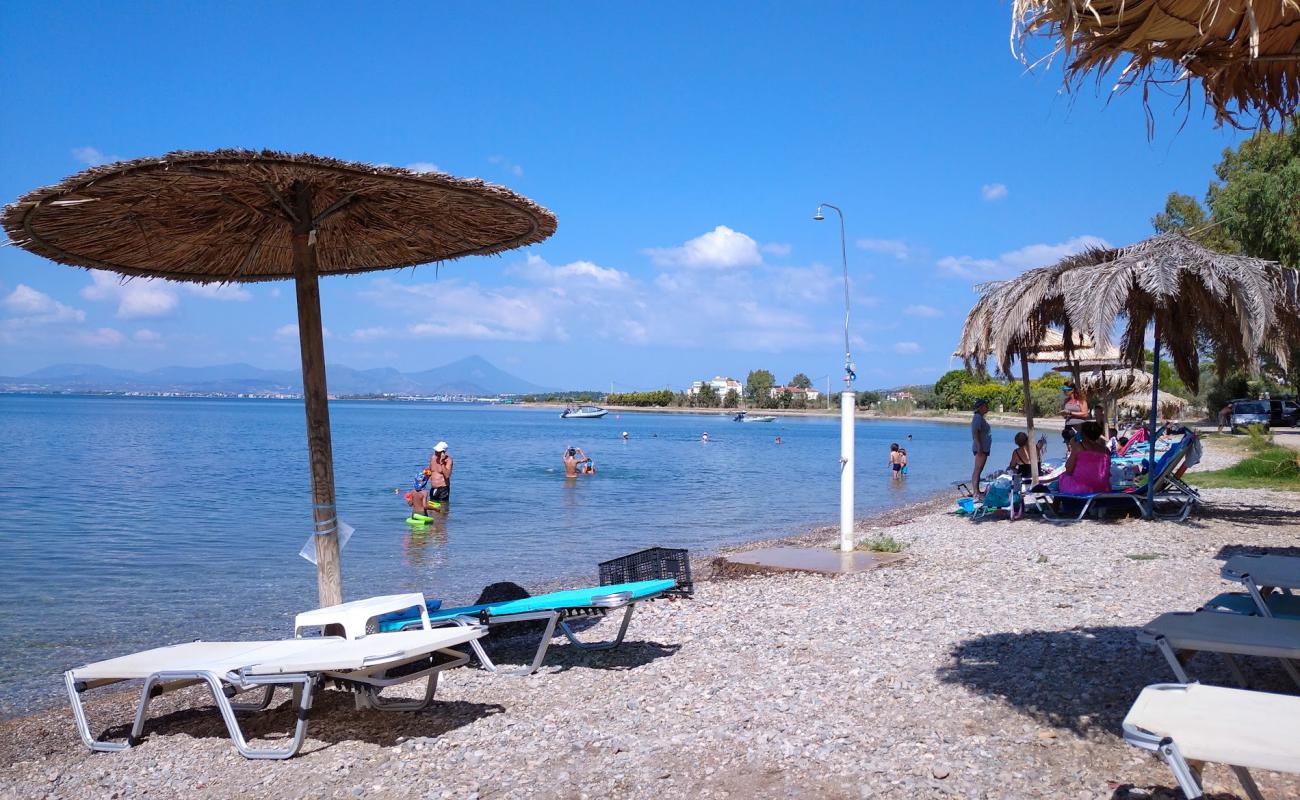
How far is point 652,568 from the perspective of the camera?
21.9 feet

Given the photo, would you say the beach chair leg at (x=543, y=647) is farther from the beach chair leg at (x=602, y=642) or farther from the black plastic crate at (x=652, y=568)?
the black plastic crate at (x=652, y=568)

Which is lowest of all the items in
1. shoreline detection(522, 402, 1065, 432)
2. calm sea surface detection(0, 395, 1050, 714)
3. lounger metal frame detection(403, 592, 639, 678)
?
shoreline detection(522, 402, 1065, 432)

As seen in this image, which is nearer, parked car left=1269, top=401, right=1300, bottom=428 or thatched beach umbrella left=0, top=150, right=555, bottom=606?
thatched beach umbrella left=0, top=150, right=555, bottom=606

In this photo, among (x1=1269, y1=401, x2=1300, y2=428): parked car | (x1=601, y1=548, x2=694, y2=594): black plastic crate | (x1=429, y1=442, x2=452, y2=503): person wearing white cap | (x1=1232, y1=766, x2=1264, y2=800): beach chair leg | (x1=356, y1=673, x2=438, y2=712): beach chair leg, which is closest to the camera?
(x1=1232, y1=766, x2=1264, y2=800): beach chair leg

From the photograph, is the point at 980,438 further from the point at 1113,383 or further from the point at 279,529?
the point at 279,529

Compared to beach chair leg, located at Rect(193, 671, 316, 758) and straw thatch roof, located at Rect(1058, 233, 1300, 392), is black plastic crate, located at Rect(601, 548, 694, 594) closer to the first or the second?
beach chair leg, located at Rect(193, 671, 316, 758)

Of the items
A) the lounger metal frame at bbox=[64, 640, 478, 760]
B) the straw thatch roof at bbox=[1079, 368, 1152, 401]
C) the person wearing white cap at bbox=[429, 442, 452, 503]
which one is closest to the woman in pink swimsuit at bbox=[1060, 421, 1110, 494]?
the lounger metal frame at bbox=[64, 640, 478, 760]

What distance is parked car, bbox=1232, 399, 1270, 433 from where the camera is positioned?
3769cm

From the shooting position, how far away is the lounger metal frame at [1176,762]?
2.45m

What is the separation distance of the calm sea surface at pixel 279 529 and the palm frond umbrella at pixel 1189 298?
6524mm

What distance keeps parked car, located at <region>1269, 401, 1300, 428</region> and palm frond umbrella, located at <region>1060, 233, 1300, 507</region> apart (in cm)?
3700

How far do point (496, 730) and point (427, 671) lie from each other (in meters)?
0.50

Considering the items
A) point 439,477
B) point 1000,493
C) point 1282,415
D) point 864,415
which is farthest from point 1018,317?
point 864,415

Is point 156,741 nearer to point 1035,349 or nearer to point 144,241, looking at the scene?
point 144,241
